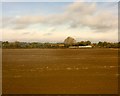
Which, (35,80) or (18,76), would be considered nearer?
(35,80)

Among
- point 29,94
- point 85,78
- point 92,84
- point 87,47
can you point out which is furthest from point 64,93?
point 87,47

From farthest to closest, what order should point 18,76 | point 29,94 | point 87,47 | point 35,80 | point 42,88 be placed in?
→ 1. point 87,47
2. point 18,76
3. point 35,80
4. point 42,88
5. point 29,94

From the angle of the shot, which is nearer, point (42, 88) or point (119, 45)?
point (42, 88)

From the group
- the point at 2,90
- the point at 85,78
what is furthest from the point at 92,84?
the point at 2,90

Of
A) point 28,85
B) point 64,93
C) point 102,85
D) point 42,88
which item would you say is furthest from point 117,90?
point 28,85

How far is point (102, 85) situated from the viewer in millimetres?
7496

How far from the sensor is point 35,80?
26.5ft

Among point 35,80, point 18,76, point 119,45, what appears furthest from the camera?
point 119,45

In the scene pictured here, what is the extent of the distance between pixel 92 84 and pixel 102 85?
0.28 m

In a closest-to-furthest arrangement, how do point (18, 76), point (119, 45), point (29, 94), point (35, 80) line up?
point (29, 94), point (35, 80), point (18, 76), point (119, 45)

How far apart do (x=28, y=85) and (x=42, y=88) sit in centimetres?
52

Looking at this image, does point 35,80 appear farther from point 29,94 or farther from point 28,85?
point 29,94

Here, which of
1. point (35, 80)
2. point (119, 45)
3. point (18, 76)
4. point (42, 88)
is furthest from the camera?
point (119, 45)

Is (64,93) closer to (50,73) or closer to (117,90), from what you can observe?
(117,90)
